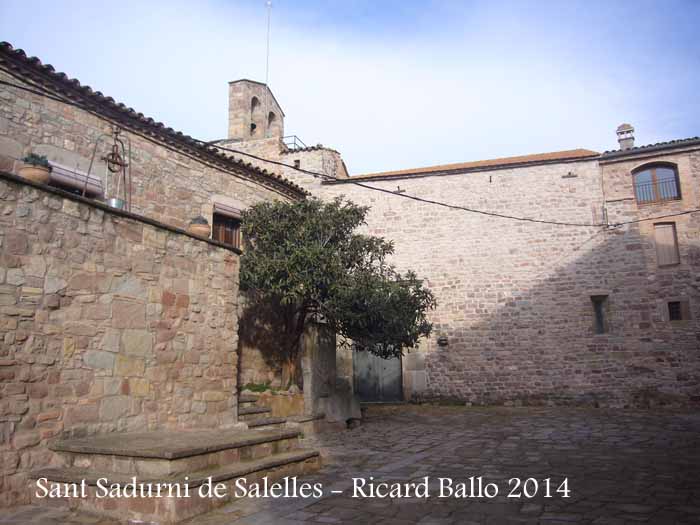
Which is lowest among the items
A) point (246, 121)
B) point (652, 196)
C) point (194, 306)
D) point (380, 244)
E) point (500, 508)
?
point (500, 508)

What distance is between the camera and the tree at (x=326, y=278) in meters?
9.47

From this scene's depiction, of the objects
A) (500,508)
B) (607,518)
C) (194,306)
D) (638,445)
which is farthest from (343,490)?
(638,445)

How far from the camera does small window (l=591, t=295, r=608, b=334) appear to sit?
1401 cm

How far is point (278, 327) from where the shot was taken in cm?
1148

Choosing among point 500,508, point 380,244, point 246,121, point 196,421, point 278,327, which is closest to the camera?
point 500,508

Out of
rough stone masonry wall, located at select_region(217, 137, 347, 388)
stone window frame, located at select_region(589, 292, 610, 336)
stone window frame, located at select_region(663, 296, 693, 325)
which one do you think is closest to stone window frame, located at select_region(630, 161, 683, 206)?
stone window frame, located at select_region(663, 296, 693, 325)

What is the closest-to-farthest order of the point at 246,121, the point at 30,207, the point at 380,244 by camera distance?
1. the point at 30,207
2. the point at 380,244
3. the point at 246,121

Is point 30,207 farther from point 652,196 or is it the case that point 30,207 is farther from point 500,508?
point 652,196

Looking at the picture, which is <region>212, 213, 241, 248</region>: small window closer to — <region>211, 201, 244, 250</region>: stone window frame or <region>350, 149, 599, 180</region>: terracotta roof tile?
<region>211, 201, 244, 250</region>: stone window frame

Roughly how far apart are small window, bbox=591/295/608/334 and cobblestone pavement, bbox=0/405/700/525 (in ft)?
11.1

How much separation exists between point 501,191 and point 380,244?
6.13 meters

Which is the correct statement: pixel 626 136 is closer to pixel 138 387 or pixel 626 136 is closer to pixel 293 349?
pixel 293 349

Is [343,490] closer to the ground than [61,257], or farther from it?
closer to the ground

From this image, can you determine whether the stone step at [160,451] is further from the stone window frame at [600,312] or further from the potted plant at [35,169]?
the stone window frame at [600,312]
